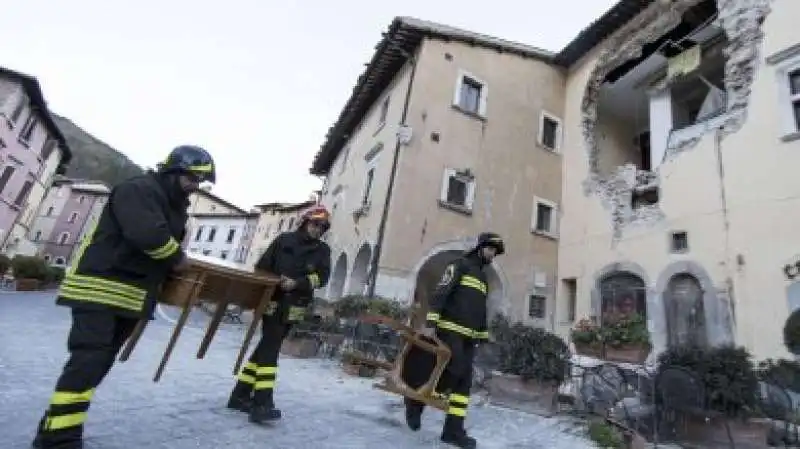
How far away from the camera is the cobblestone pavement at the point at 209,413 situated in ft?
9.57

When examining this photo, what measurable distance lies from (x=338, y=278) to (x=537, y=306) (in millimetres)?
6662

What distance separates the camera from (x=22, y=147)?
2473 centimetres

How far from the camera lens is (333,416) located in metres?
4.13

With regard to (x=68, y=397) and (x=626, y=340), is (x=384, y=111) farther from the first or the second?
(x=68, y=397)

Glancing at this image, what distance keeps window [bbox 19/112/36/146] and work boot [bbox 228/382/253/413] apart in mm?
28655

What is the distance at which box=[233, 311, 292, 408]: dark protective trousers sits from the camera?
360cm

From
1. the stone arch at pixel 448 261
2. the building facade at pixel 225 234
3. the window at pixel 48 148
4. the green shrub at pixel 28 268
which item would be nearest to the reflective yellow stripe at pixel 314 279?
the stone arch at pixel 448 261

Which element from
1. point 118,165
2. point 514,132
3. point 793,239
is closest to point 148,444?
point 793,239

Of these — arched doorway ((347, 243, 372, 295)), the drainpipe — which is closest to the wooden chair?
the drainpipe

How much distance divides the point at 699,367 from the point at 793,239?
17.8ft

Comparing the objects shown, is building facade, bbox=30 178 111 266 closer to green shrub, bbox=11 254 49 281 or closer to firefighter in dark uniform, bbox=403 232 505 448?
green shrub, bbox=11 254 49 281

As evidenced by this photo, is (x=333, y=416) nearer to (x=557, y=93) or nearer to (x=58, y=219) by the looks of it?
(x=557, y=93)

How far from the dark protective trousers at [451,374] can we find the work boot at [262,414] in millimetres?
1342

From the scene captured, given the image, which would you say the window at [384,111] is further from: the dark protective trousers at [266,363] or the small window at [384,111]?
the dark protective trousers at [266,363]
